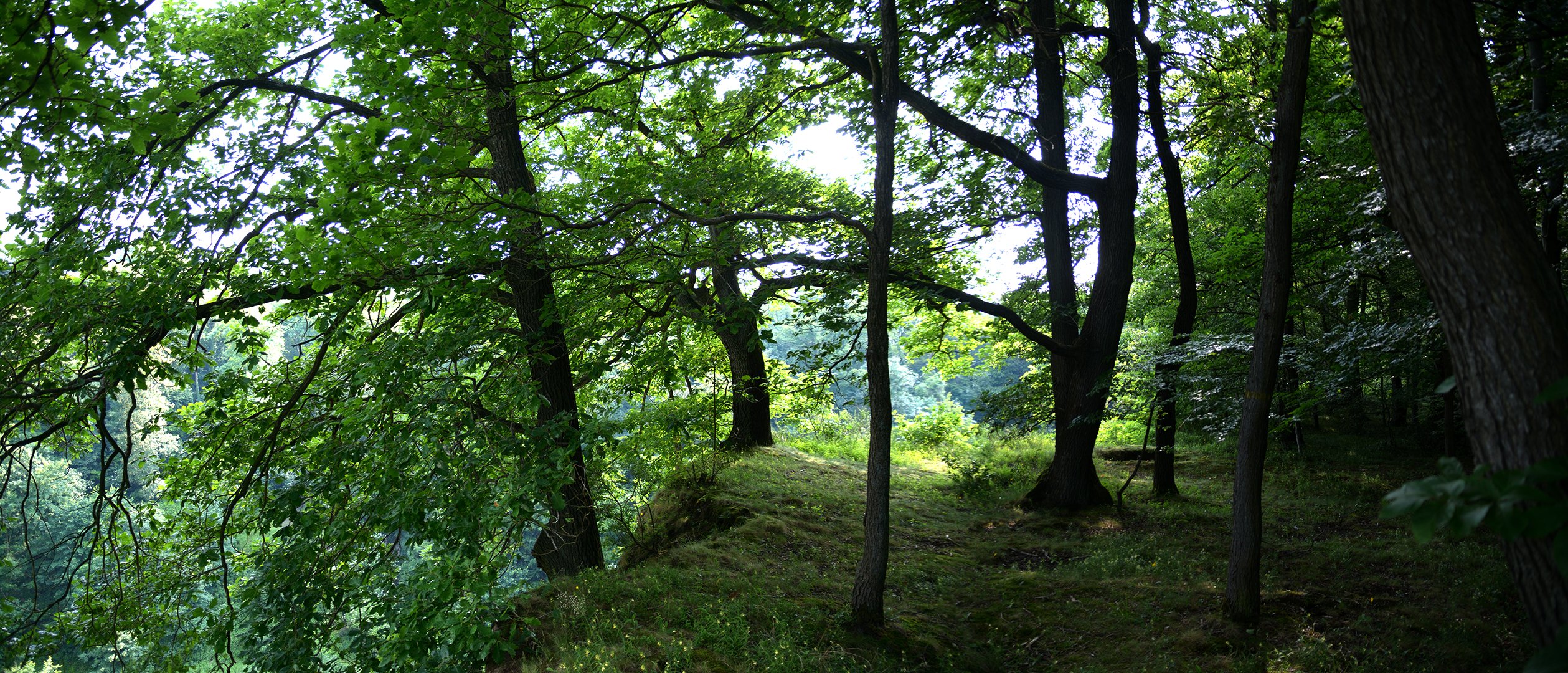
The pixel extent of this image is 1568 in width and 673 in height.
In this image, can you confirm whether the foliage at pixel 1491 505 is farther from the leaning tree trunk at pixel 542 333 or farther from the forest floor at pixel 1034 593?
the leaning tree trunk at pixel 542 333

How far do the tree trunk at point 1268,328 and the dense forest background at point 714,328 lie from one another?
0.11 feet

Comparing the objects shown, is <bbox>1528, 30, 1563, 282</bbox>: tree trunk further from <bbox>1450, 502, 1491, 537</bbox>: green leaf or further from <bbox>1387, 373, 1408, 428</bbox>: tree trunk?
<bbox>1387, 373, 1408, 428</bbox>: tree trunk

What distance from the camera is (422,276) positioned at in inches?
228

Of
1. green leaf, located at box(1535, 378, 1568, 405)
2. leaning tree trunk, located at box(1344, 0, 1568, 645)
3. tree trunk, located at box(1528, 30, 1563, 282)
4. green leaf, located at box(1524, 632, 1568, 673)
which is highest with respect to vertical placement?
tree trunk, located at box(1528, 30, 1563, 282)

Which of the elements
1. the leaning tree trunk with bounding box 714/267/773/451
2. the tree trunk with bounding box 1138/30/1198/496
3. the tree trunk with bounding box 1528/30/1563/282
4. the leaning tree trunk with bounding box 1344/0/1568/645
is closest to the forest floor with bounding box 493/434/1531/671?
the tree trunk with bounding box 1138/30/1198/496

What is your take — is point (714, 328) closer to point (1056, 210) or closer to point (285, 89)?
point (285, 89)

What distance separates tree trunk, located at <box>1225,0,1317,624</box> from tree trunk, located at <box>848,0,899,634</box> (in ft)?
9.19

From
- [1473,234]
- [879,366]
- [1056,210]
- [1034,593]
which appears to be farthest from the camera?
[1056,210]

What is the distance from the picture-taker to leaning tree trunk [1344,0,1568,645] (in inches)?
102

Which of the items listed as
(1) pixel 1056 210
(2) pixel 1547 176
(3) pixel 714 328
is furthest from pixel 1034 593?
(1) pixel 1056 210

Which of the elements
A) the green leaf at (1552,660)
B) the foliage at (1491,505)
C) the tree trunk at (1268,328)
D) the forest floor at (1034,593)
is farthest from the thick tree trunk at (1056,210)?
the green leaf at (1552,660)

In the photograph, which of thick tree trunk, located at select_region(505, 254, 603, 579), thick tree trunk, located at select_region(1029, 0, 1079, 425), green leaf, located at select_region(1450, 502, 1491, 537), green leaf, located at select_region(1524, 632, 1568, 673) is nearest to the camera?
green leaf, located at select_region(1524, 632, 1568, 673)

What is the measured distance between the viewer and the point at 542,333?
673cm

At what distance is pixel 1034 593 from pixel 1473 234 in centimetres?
614
